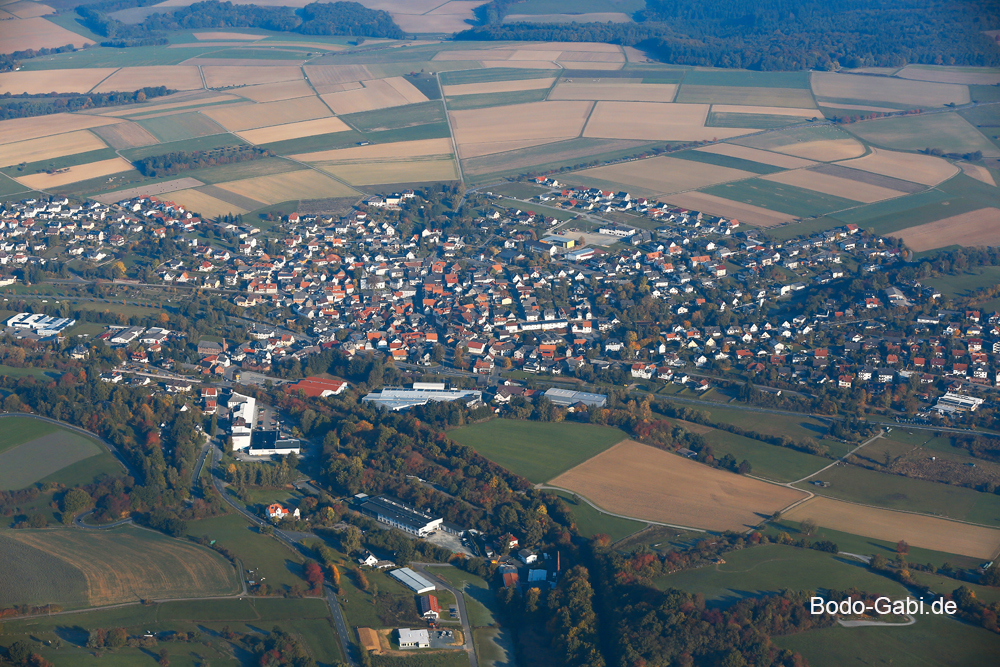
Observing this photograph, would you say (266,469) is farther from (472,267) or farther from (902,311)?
(902,311)

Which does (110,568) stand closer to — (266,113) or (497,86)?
(266,113)

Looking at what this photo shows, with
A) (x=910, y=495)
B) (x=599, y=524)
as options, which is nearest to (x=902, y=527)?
(x=910, y=495)

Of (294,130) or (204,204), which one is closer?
(204,204)

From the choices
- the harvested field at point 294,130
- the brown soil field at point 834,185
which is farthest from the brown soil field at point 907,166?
the harvested field at point 294,130

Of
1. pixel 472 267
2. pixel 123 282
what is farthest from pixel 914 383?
pixel 123 282

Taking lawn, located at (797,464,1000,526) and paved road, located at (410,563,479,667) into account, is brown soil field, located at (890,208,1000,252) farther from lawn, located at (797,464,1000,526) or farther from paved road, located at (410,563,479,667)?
paved road, located at (410,563,479,667)

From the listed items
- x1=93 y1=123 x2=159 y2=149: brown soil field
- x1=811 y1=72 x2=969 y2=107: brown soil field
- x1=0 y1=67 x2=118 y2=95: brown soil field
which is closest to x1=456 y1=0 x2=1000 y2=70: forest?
x1=811 y1=72 x2=969 y2=107: brown soil field
